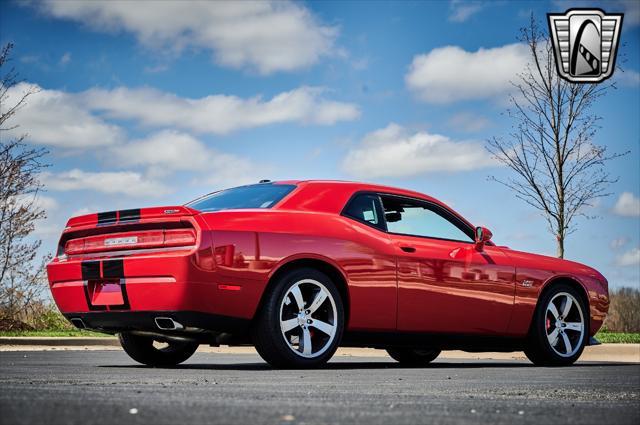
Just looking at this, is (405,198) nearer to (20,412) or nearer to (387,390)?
(387,390)

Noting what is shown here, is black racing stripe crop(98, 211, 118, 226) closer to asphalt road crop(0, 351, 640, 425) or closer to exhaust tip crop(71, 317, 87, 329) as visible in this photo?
exhaust tip crop(71, 317, 87, 329)

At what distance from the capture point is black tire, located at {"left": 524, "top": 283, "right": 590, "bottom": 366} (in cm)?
955

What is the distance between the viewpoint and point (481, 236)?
910cm

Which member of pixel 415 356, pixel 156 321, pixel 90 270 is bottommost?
pixel 415 356

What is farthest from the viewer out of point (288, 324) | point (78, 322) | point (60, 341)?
point (60, 341)

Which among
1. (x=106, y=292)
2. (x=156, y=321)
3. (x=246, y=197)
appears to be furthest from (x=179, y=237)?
(x=246, y=197)

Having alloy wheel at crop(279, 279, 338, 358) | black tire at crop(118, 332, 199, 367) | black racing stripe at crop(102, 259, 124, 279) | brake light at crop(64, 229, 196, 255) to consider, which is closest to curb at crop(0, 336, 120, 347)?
black tire at crop(118, 332, 199, 367)

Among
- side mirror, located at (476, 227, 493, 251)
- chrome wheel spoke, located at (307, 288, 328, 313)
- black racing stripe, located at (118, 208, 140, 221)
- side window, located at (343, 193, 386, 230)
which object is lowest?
chrome wheel spoke, located at (307, 288, 328, 313)

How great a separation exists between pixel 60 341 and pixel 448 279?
8.91 m

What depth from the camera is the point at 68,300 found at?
26.1ft

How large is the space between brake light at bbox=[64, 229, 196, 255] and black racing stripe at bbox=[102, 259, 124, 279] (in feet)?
0.46

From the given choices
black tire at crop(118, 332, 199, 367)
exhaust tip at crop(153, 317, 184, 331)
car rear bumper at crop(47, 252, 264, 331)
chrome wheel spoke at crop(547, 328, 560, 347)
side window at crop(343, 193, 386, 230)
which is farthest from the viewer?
chrome wheel spoke at crop(547, 328, 560, 347)

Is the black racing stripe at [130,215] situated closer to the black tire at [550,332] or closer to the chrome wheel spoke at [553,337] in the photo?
the black tire at [550,332]

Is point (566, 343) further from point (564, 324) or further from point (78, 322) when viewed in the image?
point (78, 322)
